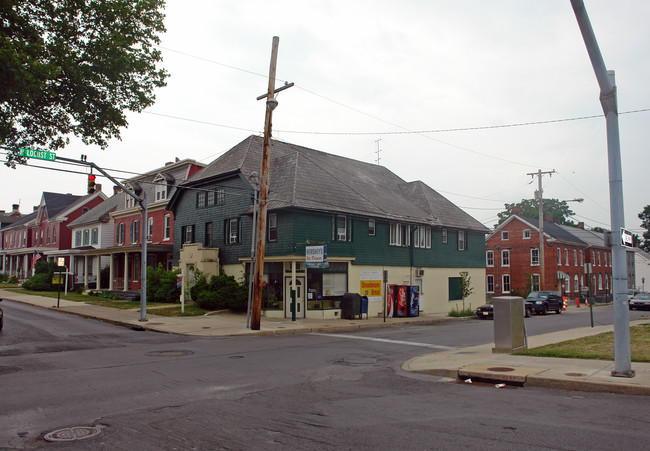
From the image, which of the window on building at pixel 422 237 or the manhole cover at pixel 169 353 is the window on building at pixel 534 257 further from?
the manhole cover at pixel 169 353

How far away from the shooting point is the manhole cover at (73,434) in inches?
238

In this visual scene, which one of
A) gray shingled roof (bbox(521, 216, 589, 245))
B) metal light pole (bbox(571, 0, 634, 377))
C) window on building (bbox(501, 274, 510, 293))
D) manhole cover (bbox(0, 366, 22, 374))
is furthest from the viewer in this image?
window on building (bbox(501, 274, 510, 293))

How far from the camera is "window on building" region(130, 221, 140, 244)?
4165 cm

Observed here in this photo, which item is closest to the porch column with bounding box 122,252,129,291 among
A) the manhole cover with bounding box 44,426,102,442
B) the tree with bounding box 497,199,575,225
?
the manhole cover with bounding box 44,426,102,442

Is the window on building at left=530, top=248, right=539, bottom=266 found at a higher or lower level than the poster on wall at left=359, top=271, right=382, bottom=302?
higher

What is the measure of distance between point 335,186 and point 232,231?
22.3ft

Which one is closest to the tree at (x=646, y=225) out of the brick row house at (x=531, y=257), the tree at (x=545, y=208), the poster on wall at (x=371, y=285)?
the tree at (x=545, y=208)

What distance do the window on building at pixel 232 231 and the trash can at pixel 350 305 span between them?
25.3 ft

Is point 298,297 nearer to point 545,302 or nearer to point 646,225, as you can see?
point 545,302

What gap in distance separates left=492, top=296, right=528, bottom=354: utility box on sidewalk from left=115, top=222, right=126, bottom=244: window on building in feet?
123

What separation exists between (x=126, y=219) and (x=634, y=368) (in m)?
A: 40.7

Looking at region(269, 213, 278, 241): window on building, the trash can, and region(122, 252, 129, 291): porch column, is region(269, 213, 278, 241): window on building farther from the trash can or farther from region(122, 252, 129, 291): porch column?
region(122, 252, 129, 291): porch column

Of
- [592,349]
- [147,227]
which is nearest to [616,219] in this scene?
[592,349]

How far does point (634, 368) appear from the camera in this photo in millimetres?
10086
